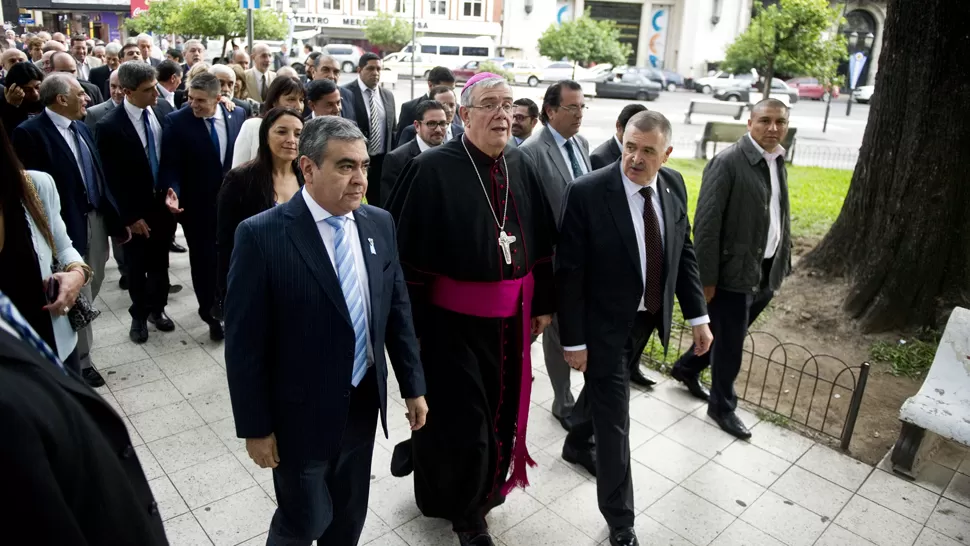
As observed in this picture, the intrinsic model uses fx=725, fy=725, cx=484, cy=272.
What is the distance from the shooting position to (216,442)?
4375 millimetres

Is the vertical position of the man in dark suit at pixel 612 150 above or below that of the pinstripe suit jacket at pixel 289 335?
above

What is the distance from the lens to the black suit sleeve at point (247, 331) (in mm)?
2527

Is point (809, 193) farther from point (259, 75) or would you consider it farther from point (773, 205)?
point (259, 75)

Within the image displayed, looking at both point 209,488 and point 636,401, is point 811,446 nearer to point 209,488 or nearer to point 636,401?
point 636,401

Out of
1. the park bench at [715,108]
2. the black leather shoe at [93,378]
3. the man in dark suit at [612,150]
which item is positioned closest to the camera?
the black leather shoe at [93,378]

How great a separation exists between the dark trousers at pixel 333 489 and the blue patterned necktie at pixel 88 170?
3.21 meters

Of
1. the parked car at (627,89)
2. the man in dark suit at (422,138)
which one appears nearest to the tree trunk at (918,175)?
the man in dark suit at (422,138)

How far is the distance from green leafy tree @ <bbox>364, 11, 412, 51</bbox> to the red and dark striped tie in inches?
1836

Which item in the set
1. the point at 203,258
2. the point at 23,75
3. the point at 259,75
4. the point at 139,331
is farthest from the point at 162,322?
the point at 259,75

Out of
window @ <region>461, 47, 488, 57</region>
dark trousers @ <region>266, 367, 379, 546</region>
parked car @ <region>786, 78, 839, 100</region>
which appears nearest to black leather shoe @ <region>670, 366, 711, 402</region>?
dark trousers @ <region>266, 367, 379, 546</region>

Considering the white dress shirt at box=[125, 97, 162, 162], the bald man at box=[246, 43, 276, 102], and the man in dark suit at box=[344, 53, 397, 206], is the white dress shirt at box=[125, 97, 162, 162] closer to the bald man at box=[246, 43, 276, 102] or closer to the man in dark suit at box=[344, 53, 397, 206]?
the man in dark suit at box=[344, 53, 397, 206]

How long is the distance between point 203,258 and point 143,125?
1132 millimetres

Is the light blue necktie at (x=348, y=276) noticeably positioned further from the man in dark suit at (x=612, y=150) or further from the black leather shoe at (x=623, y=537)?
the man in dark suit at (x=612, y=150)

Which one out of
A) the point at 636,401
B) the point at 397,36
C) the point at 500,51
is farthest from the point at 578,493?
the point at 397,36
